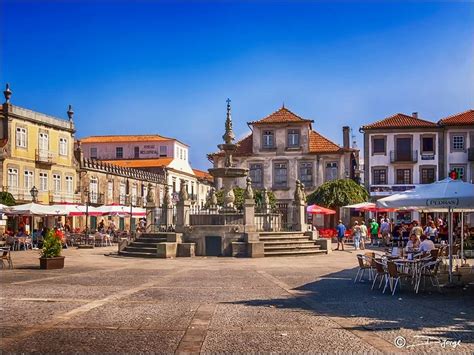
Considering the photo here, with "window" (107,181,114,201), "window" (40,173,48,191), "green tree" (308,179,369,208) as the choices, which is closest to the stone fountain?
"green tree" (308,179,369,208)

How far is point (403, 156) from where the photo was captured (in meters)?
47.5

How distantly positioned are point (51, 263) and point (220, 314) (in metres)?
9.49

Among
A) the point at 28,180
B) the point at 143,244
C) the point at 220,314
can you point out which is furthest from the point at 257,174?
the point at 220,314

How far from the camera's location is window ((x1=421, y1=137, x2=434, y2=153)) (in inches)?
1864

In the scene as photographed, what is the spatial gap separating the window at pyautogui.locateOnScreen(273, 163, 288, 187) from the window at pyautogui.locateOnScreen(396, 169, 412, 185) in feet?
30.3

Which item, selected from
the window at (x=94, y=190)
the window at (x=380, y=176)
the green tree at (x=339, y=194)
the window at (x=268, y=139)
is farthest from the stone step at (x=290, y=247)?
the window at (x=94, y=190)

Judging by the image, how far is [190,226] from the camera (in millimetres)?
23406

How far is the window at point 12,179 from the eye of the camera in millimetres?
40906

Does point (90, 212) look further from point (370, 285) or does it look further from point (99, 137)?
point (99, 137)

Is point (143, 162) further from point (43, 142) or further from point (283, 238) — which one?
point (283, 238)

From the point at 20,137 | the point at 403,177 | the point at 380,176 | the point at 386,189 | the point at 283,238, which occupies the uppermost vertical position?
the point at 20,137

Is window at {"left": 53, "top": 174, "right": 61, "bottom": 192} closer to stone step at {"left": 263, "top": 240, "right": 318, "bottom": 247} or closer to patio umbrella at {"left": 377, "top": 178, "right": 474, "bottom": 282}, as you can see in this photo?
stone step at {"left": 263, "top": 240, "right": 318, "bottom": 247}

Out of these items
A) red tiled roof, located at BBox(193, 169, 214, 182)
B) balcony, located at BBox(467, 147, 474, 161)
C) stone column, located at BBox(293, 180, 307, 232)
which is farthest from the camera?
red tiled roof, located at BBox(193, 169, 214, 182)

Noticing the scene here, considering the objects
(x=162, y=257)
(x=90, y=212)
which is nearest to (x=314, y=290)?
(x=162, y=257)
